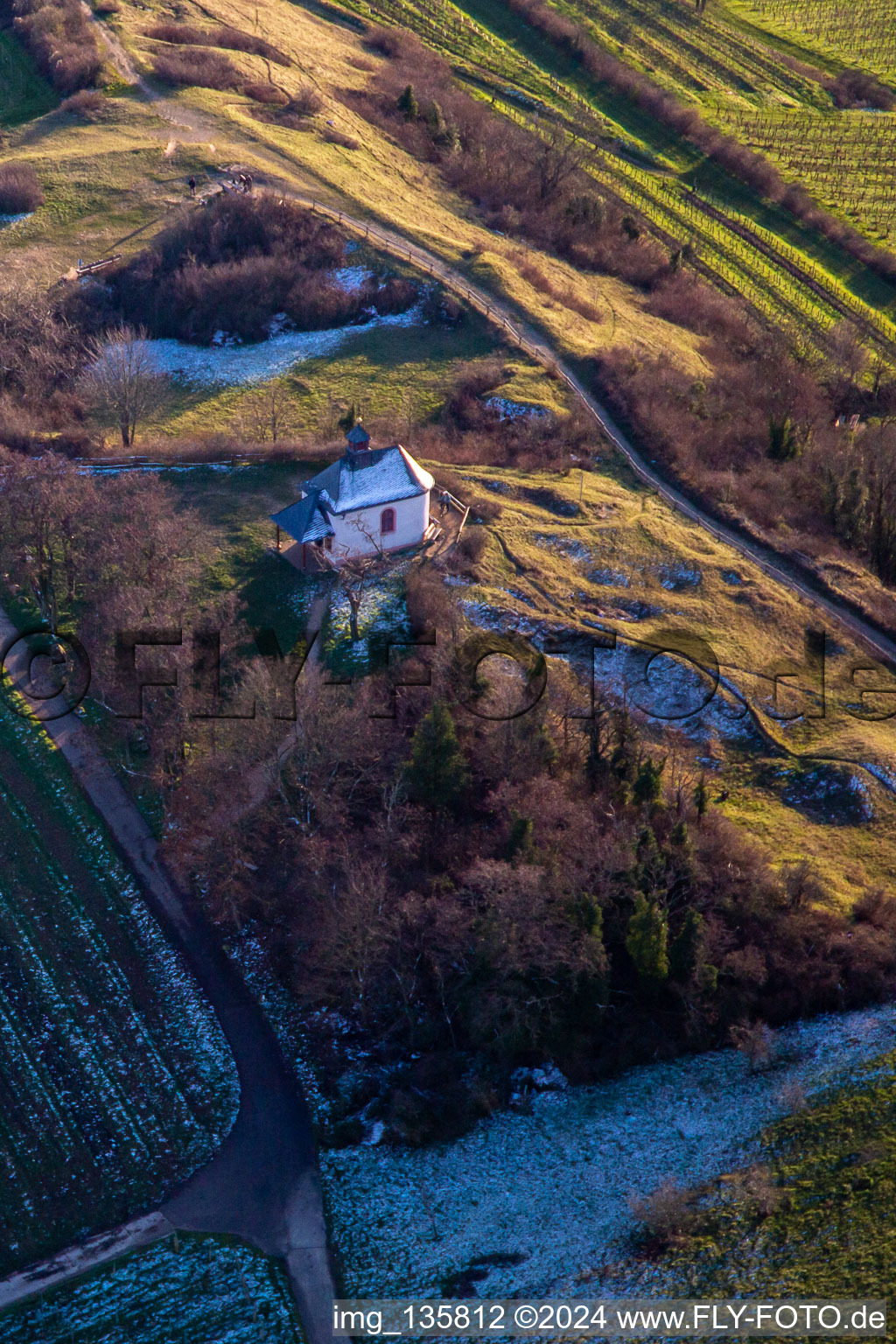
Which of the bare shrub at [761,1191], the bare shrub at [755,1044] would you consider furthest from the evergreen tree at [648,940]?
the bare shrub at [761,1191]

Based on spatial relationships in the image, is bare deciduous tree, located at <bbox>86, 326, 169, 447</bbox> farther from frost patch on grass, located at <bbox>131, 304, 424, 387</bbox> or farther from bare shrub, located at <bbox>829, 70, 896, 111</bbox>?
bare shrub, located at <bbox>829, 70, 896, 111</bbox>

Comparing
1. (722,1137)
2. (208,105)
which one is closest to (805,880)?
(722,1137)

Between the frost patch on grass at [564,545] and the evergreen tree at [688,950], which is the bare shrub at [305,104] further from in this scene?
the evergreen tree at [688,950]

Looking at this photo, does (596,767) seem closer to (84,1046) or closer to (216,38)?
(84,1046)

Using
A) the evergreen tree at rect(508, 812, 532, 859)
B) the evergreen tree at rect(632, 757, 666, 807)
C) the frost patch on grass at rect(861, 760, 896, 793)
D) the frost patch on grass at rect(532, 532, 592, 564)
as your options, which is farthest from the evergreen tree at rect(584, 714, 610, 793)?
the frost patch on grass at rect(532, 532, 592, 564)

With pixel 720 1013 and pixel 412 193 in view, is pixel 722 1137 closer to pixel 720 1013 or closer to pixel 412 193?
pixel 720 1013

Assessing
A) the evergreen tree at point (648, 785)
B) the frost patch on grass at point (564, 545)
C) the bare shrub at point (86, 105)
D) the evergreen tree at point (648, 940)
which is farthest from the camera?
the bare shrub at point (86, 105)

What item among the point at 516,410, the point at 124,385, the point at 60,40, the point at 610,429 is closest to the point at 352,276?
the point at 516,410
